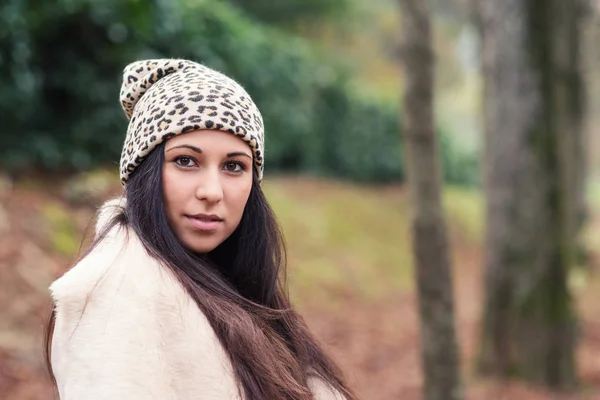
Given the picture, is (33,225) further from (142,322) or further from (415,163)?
(142,322)

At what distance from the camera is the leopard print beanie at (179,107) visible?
1953mm

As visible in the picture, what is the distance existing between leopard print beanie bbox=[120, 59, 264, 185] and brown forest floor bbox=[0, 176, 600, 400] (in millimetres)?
1223

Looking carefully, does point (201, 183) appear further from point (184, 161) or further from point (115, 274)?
point (115, 274)

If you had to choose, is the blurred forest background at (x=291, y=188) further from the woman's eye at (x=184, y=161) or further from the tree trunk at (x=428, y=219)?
the woman's eye at (x=184, y=161)

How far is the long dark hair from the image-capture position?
1873 millimetres

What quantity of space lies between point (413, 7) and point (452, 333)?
193cm

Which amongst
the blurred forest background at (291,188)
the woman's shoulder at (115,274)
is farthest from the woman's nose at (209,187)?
the blurred forest background at (291,188)

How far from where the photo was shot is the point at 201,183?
6.42 ft

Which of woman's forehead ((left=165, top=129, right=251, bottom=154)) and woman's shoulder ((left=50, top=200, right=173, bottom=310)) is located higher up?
woman's forehead ((left=165, top=129, right=251, bottom=154))

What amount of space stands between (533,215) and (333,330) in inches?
112

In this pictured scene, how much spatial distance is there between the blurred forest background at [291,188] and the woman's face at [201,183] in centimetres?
41

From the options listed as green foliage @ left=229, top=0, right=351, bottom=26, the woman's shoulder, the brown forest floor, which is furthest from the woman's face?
green foliage @ left=229, top=0, right=351, bottom=26

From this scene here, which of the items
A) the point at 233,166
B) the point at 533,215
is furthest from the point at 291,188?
the point at 233,166

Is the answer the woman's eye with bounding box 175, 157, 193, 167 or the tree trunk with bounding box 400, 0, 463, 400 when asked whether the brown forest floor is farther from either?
Answer: the woman's eye with bounding box 175, 157, 193, 167
